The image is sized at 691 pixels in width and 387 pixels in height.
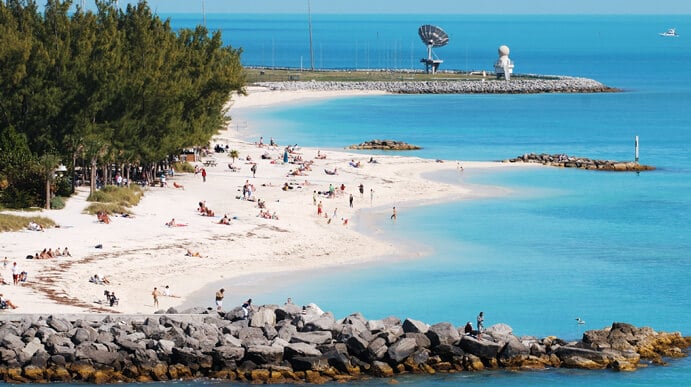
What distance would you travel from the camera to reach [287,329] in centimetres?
3841

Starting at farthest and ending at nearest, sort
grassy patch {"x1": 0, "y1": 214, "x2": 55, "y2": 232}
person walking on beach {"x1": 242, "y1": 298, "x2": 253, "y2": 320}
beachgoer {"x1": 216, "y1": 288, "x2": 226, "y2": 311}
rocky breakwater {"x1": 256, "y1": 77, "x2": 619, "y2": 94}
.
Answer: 1. rocky breakwater {"x1": 256, "y1": 77, "x2": 619, "y2": 94}
2. grassy patch {"x1": 0, "y1": 214, "x2": 55, "y2": 232}
3. beachgoer {"x1": 216, "y1": 288, "x2": 226, "y2": 311}
4. person walking on beach {"x1": 242, "y1": 298, "x2": 253, "y2": 320}

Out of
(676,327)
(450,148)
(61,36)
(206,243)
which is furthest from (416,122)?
→ (676,327)

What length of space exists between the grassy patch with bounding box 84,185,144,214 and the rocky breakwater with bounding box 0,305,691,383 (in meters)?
17.7

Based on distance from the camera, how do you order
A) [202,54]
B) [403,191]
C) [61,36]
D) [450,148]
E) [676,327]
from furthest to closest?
[450,148] < [202,54] < [403,191] < [61,36] < [676,327]

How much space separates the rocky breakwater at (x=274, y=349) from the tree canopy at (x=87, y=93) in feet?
62.2

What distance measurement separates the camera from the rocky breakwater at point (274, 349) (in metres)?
36.2

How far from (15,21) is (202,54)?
16.8 meters

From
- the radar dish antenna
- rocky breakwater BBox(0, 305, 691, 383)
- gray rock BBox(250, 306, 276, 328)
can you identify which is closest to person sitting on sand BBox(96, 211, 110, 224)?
rocky breakwater BBox(0, 305, 691, 383)

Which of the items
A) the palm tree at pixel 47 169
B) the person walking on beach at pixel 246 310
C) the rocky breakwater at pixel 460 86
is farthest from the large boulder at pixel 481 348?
the rocky breakwater at pixel 460 86

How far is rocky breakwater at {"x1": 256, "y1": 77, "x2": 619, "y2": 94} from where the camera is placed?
162125 mm

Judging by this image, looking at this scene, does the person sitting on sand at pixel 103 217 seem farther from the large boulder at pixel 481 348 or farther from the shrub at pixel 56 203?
the large boulder at pixel 481 348

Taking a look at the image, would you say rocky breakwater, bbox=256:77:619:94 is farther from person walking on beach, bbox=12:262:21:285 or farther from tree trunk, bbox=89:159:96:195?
person walking on beach, bbox=12:262:21:285

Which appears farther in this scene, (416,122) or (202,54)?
(416,122)

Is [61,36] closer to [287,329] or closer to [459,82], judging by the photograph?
[287,329]
